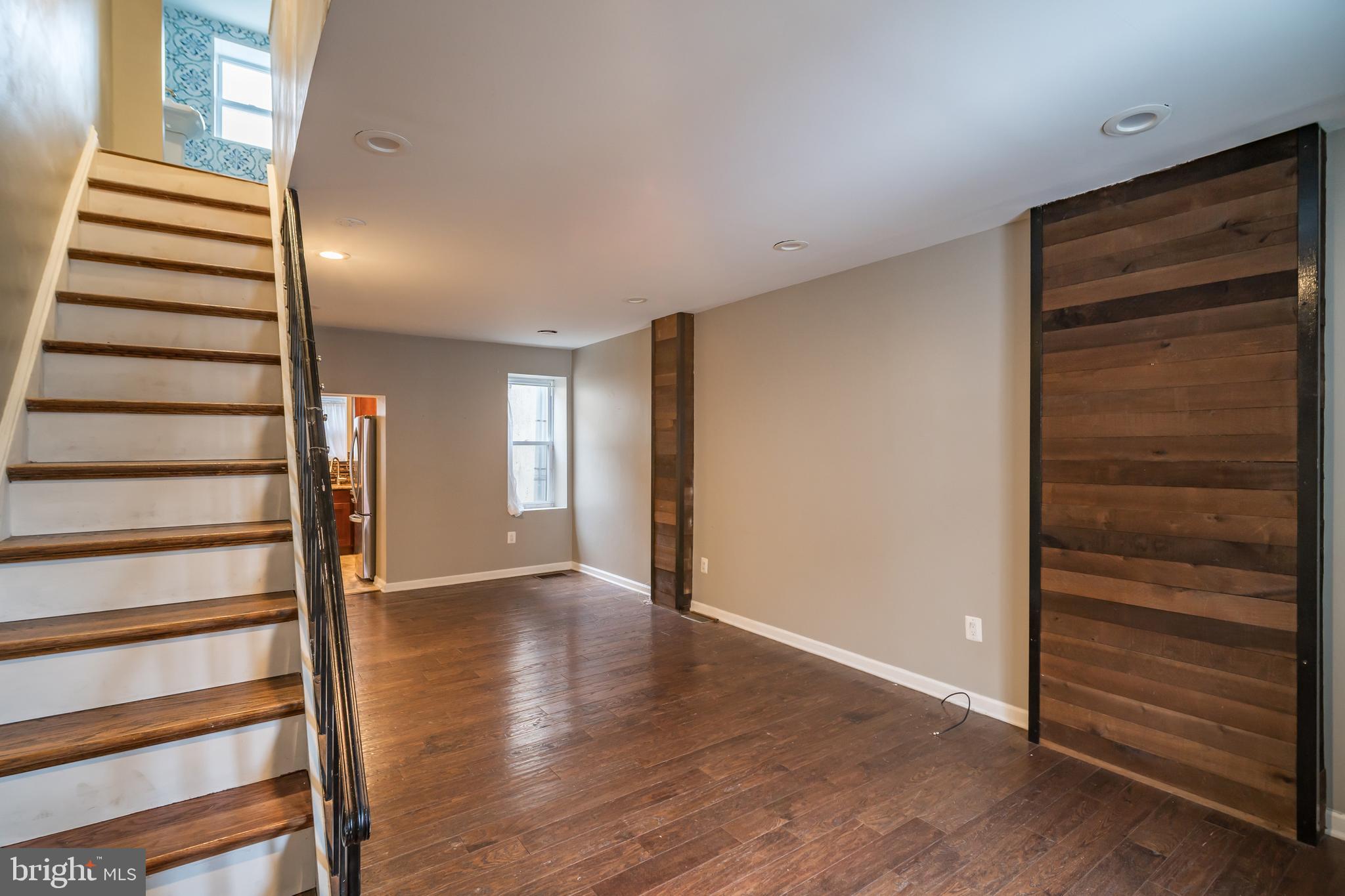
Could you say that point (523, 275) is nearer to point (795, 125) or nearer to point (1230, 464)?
point (795, 125)

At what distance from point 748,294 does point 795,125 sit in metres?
2.31

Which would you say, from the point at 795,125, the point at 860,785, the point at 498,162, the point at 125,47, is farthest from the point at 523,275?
the point at 860,785

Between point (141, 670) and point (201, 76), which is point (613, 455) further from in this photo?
point (201, 76)

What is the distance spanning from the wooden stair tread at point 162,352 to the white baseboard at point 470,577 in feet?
12.0

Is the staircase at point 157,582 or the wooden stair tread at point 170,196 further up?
the wooden stair tread at point 170,196

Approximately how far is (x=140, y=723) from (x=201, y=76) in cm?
627

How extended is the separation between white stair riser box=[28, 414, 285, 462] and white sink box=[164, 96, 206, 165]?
357 cm

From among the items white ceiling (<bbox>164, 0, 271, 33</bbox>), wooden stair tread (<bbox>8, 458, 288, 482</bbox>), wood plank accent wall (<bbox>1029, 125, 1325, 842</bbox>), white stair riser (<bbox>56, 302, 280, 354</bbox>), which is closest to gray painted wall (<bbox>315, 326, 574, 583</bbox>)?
white ceiling (<bbox>164, 0, 271, 33</bbox>)

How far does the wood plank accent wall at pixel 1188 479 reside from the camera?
6.59 feet

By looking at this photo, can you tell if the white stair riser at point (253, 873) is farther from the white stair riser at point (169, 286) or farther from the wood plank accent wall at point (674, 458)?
the wood plank accent wall at point (674, 458)

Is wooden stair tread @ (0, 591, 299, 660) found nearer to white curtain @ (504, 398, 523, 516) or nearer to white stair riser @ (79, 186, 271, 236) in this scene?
white stair riser @ (79, 186, 271, 236)

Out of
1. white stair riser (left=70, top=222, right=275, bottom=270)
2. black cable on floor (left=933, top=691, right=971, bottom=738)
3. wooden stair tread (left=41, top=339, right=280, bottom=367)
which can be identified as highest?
white stair riser (left=70, top=222, right=275, bottom=270)

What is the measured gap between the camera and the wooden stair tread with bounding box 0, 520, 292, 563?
1589 mm

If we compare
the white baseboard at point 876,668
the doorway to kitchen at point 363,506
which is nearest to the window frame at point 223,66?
the doorway to kitchen at point 363,506
